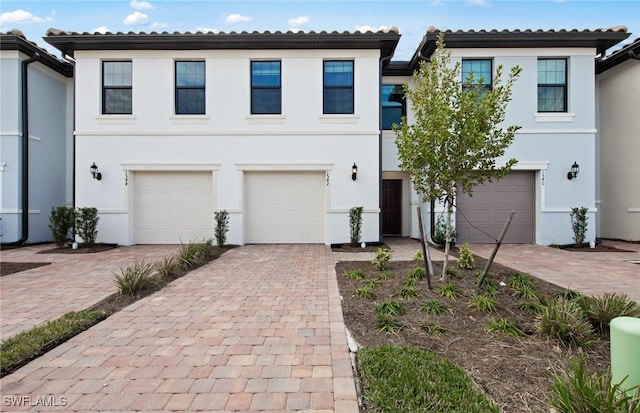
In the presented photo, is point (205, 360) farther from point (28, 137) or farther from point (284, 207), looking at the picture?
point (28, 137)

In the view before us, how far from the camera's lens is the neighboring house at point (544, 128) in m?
10.2

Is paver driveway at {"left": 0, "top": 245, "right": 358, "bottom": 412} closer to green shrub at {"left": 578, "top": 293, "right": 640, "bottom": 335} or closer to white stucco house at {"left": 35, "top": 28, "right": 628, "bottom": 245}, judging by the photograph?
green shrub at {"left": 578, "top": 293, "right": 640, "bottom": 335}

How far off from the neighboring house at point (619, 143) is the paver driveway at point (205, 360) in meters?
11.6

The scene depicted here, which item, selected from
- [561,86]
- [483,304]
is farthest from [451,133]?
[561,86]

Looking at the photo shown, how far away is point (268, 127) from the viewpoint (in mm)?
10484

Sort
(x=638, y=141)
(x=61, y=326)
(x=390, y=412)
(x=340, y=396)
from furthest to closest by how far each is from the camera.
Result: (x=638, y=141) < (x=61, y=326) < (x=340, y=396) < (x=390, y=412)

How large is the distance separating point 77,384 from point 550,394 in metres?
3.74

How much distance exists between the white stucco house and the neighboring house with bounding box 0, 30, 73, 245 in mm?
1473

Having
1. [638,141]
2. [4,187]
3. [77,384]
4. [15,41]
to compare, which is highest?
[15,41]

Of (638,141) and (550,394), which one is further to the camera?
(638,141)

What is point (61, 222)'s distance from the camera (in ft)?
32.5

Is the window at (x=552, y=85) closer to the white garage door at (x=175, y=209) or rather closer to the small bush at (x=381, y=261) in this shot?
the small bush at (x=381, y=261)

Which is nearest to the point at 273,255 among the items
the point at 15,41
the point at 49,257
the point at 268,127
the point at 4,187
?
the point at 268,127

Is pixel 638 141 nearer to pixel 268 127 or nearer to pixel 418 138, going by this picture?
pixel 418 138
